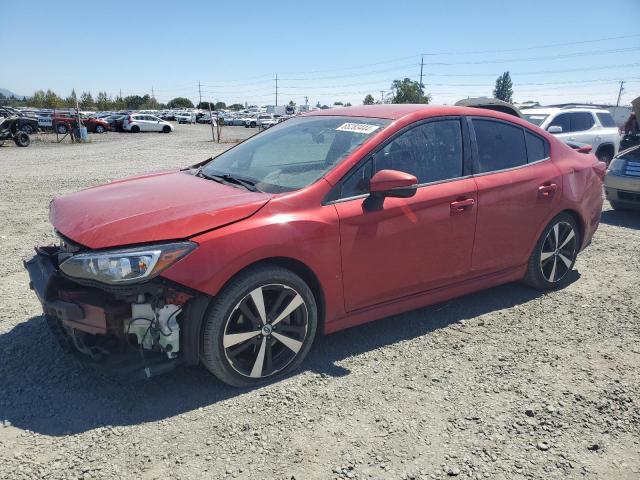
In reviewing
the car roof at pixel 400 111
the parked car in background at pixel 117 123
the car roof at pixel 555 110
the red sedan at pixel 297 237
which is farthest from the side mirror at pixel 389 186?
the parked car in background at pixel 117 123

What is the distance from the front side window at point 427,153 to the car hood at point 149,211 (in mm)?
975

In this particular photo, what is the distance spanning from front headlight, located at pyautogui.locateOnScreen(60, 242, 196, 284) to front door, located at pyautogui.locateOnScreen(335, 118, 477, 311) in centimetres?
108

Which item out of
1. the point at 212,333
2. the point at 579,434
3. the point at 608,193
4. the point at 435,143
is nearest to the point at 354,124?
the point at 435,143

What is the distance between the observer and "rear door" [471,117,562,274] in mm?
3910

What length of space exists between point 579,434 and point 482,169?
2.06 meters

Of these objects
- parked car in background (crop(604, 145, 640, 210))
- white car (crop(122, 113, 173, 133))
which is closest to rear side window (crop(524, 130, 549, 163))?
parked car in background (crop(604, 145, 640, 210))

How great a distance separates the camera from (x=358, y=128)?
358 cm

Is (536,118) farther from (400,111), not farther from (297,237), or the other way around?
(297,237)

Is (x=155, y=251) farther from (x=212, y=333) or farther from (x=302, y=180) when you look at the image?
(x=302, y=180)

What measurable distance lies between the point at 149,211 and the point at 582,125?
1118 centimetres

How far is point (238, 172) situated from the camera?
146 inches

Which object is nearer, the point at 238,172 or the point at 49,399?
the point at 49,399

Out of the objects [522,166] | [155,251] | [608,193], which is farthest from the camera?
[608,193]

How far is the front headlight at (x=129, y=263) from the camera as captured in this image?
2594 mm
